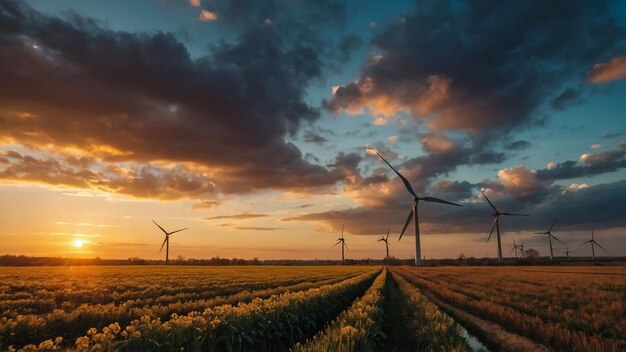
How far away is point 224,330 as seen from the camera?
358 inches

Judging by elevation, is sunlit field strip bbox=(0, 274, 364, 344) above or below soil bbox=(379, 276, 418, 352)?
above

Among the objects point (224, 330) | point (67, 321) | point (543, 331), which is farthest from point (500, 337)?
point (67, 321)

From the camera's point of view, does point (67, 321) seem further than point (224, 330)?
Yes

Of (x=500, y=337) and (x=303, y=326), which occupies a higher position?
(x=303, y=326)

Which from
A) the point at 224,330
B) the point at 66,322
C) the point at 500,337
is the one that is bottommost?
the point at 500,337

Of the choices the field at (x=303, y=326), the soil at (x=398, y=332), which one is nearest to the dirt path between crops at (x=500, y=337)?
the field at (x=303, y=326)

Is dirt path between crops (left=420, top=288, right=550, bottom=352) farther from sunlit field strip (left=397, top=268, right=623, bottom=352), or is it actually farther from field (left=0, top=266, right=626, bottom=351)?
sunlit field strip (left=397, top=268, right=623, bottom=352)

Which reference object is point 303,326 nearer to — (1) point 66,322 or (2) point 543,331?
(2) point 543,331

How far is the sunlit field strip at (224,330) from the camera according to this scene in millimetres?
7066

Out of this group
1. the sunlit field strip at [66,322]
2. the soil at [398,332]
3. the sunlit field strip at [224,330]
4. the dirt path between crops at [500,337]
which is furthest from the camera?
the soil at [398,332]

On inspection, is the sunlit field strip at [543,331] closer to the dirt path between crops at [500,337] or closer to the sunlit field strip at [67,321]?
the dirt path between crops at [500,337]

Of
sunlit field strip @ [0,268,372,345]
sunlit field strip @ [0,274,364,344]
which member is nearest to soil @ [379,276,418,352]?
sunlit field strip @ [0,274,364,344]

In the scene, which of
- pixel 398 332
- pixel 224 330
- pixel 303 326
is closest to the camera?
pixel 224 330

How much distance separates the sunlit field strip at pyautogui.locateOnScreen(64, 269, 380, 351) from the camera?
278 inches
